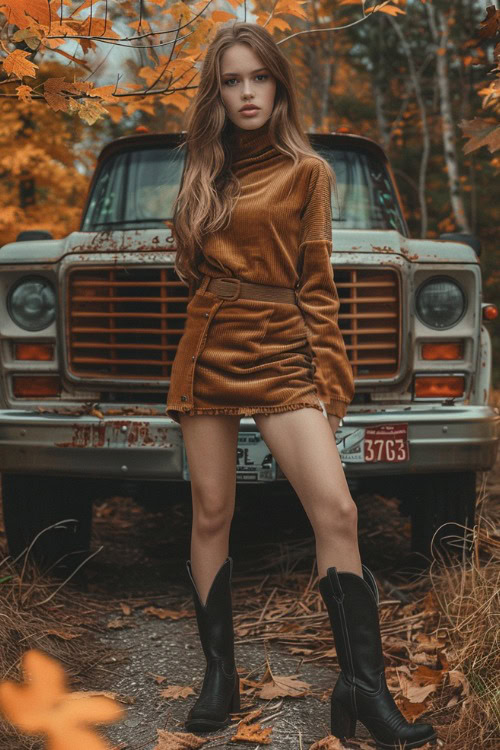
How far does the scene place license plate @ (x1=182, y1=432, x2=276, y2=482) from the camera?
293cm

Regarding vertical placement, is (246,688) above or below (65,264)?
below

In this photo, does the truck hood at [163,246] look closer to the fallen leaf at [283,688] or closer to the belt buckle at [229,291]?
the belt buckle at [229,291]

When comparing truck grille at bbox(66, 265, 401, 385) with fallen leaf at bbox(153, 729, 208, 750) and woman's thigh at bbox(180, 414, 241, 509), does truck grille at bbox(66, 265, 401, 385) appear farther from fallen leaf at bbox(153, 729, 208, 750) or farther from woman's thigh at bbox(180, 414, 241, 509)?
fallen leaf at bbox(153, 729, 208, 750)

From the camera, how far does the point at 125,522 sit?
5.06 meters

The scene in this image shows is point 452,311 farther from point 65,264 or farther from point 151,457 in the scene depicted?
point 65,264

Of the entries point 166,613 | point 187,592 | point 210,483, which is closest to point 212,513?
point 210,483

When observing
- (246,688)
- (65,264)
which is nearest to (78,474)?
(65,264)

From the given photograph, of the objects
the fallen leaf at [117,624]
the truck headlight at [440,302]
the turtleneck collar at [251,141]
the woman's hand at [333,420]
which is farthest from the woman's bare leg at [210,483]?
the truck headlight at [440,302]

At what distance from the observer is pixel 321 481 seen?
6.79 feet

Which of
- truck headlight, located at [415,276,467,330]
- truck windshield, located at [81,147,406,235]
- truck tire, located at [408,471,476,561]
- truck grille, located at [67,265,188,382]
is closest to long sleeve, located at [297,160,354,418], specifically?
truck grille, located at [67,265,188,382]

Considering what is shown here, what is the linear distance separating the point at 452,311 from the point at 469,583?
104cm

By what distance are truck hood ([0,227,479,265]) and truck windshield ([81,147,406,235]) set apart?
0.71 metres

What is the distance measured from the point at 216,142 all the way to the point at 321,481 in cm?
97

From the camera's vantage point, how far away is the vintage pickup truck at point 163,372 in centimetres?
302
